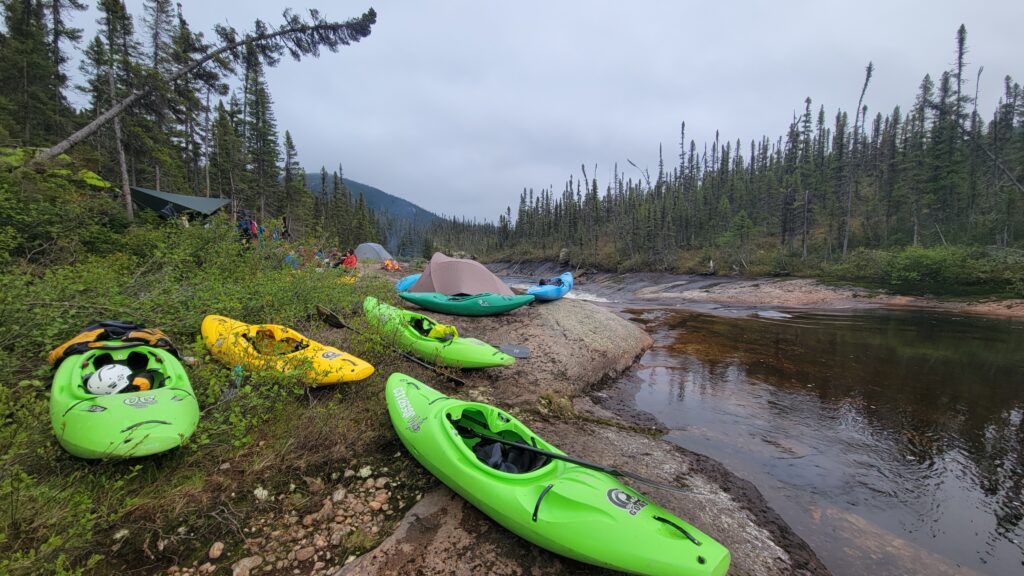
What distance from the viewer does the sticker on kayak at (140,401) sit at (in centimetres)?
301

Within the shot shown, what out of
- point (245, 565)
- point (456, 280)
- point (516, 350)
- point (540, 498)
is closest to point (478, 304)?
point (456, 280)

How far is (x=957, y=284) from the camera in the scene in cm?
2048

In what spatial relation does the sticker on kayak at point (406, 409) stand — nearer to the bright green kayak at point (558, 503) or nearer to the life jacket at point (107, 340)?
the bright green kayak at point (558, 503)

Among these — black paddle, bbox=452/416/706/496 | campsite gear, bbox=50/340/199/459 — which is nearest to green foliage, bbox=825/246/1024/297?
black paddle, bbox=452/416/706/496

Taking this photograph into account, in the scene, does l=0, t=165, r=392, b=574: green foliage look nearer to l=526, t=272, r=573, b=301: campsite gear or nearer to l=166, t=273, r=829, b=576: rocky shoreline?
l=166, t=273, r=829, b=576: rocky shoreline

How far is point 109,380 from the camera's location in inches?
132

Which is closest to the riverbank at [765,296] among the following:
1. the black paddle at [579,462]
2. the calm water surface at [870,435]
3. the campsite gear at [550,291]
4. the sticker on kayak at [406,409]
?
the calm water surface at [870,435]

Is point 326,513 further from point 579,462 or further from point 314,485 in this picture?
point 579,462

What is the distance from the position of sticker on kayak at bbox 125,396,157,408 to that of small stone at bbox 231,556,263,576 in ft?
5.14

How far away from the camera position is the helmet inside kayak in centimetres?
332

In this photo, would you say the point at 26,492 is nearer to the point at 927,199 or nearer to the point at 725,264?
the point at 725,264

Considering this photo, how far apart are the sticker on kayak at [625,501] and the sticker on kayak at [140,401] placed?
12.1ft

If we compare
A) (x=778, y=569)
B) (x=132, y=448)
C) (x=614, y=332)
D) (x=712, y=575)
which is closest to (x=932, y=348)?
(x=614, y=332)

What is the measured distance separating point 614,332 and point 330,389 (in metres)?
7.04
